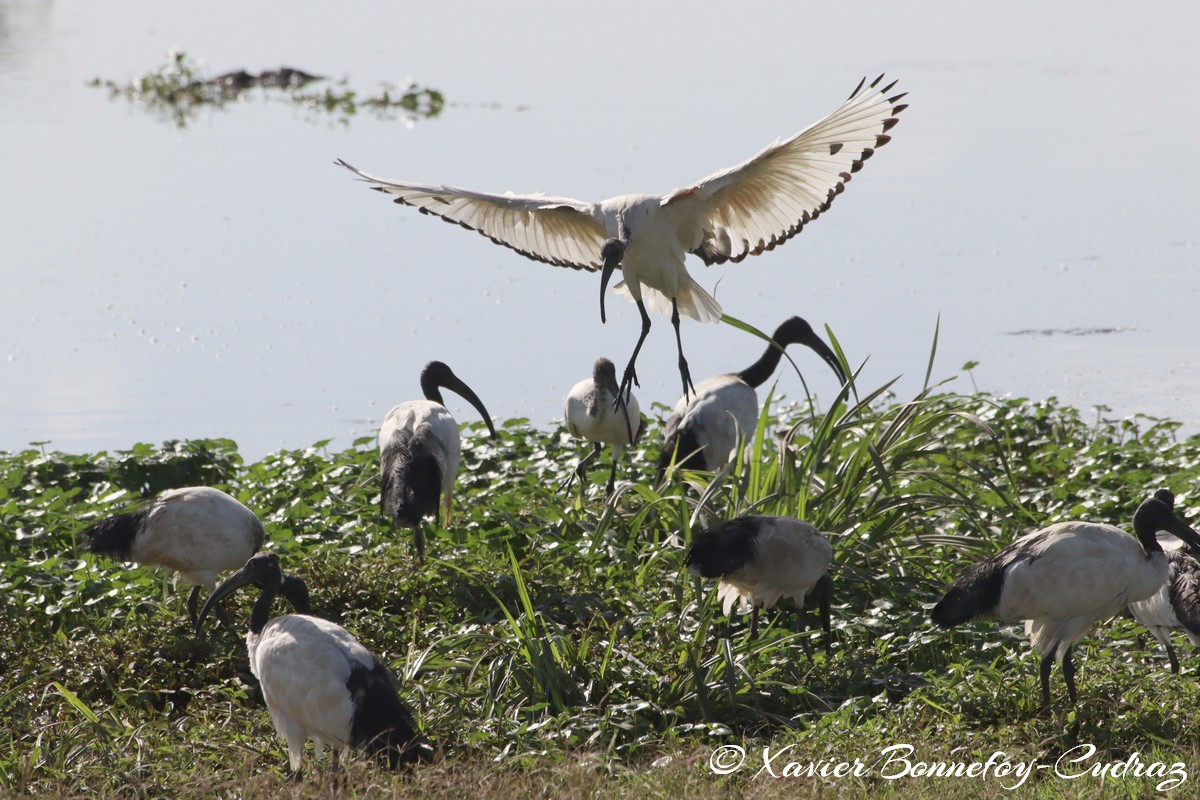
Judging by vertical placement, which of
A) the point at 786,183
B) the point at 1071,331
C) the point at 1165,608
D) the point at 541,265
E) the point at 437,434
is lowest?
the point at 1165,608

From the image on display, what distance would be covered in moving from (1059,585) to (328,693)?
2.35m

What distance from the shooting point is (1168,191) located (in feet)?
48.2

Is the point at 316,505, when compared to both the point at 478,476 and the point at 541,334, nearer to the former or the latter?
the point at 478,476

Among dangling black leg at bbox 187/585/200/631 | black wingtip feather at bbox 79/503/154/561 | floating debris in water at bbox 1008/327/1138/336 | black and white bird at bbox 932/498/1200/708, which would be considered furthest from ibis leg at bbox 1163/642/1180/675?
floating debris in water at bbox 1008/327/1138/336

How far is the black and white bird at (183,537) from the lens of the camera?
587 centimetres

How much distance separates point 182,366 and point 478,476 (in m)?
3.32

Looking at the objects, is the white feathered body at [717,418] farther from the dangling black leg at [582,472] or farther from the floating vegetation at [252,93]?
the floating vegetation at [252,93]

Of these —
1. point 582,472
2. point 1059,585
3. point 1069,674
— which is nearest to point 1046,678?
point 1069,674

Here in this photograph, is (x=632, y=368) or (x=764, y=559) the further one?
(x=632, y=368)

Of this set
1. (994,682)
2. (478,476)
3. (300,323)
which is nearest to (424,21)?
(300,323)

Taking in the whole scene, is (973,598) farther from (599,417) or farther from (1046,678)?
(599,417)

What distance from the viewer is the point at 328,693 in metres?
4.59

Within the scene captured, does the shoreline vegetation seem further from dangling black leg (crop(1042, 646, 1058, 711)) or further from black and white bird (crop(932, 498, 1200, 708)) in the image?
black and white bird (crop(932, 498, 1200, 708))

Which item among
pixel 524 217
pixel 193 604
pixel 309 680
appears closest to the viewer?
pixel 309 680
